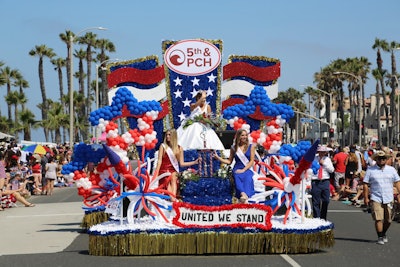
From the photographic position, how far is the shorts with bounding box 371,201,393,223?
15469 mm

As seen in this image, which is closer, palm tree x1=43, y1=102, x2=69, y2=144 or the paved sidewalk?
the paved sidewalk

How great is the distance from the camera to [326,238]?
546 inches

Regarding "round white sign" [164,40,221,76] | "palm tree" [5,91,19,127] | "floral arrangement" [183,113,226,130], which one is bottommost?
"floral arrangement" [183,113,226,130]

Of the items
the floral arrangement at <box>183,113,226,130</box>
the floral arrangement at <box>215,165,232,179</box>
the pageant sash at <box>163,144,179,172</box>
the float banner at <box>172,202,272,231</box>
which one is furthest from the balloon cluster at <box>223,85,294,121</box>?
the float banner at <box>172,202,272,231</box>

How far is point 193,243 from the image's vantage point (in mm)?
13531

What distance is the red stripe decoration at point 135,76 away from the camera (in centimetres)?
2025

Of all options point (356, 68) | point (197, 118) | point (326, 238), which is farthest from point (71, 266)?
point (356, 68)

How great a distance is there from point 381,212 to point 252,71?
688 cm

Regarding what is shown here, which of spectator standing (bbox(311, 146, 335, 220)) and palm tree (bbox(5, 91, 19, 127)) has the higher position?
palm tree (bbox(5, 91, 19, 127))

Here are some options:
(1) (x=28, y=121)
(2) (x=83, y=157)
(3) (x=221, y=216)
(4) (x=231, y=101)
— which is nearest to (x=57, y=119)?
(1) (x=28, y=121)

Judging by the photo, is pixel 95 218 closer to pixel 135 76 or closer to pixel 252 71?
pixel 135 76

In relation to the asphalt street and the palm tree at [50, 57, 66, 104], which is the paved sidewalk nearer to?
the asphalt street

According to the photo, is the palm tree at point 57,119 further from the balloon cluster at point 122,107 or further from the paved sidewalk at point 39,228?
the balloon cluster at point 122,107

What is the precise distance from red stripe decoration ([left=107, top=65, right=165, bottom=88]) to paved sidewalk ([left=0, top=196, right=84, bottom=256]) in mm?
3364
